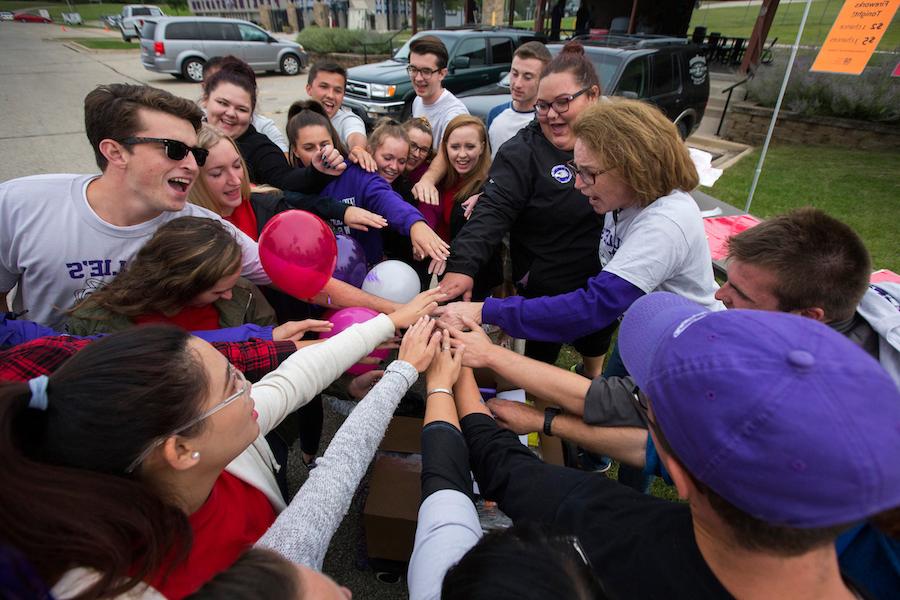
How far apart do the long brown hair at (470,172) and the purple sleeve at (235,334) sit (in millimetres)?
1774

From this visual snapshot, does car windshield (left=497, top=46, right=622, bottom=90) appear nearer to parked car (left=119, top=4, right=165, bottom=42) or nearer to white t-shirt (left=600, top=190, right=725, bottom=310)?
white t-shirt (left=600, top=190, right=725, bottom=310)

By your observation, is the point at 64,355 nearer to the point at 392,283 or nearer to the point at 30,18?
the point at 392,283

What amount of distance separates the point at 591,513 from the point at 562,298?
1076 millimetres

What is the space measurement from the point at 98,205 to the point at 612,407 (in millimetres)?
2249

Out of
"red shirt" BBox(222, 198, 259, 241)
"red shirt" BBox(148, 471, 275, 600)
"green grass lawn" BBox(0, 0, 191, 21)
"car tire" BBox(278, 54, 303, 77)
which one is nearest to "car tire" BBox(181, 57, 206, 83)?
"car tire" BBox(278, 54, 303, 77)

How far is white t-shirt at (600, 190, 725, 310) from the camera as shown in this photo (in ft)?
5.83

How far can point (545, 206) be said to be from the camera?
243 centimetres

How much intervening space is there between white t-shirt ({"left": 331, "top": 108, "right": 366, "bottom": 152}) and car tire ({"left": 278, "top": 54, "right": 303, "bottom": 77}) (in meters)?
15.6

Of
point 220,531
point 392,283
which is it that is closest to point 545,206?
point 392,283

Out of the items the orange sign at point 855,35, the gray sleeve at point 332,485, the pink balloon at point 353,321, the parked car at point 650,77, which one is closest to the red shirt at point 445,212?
the pink balloon at point 353,321

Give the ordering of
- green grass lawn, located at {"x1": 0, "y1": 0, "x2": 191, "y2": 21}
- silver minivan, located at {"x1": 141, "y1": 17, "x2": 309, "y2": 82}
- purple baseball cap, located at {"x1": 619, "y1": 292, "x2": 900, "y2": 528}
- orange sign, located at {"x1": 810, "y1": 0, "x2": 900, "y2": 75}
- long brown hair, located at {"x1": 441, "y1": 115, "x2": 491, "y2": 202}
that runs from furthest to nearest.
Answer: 1. green grass lawn, located at {"x1": 0, "y1": 0, "x2": 191, "y2": 21}
2. silver minivan, located at {"x1": 141, "y1": 17, "x2": 309, "y2": 82}
3. orange sign, located at {"x1": 810, "y1": 0, "x2": 900, "y2": 75}
4. long brown hair, located at {"x1": 441, "y1": 115, "x2": 491, "y2": 202}
5. purple baseball cap, located at {"x1": 619, "y1": 292, "x2": 900, "y2": 528}

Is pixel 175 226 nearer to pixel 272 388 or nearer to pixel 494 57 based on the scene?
pixel 272 388

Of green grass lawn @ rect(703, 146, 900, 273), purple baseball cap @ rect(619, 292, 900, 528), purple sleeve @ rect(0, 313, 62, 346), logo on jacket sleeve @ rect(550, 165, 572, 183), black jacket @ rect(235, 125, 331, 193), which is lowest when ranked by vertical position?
green grass lawn @ rect(703, 146, 900, 273)

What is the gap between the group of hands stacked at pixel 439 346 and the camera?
1.69 metres
